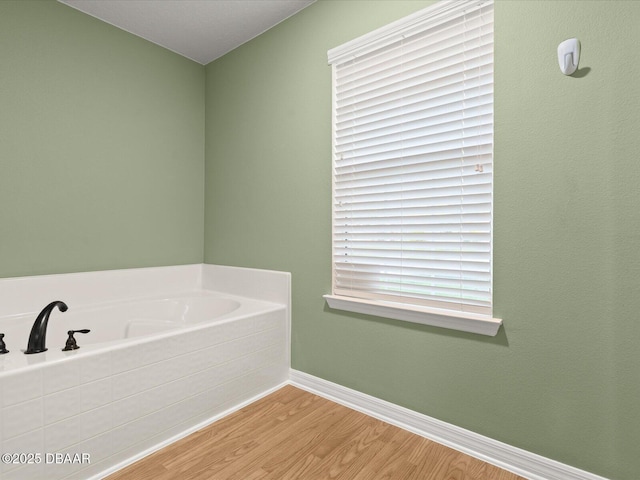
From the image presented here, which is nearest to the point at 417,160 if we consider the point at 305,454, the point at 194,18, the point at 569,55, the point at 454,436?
the point at 569,55

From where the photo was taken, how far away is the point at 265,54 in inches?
97.3

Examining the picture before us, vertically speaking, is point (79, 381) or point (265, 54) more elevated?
point (265, 54)

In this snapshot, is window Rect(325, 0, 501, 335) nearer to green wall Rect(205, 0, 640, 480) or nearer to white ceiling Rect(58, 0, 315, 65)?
green wall Rect(205, 0, 640, 480)

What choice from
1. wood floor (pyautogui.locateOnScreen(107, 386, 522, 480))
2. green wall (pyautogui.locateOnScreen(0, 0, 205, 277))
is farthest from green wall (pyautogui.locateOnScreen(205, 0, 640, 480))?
green wall (pyautogui.locateOnScreen(0, 0, 205, 277))

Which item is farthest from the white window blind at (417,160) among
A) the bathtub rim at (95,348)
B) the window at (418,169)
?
the bathtub rim at (95,348)

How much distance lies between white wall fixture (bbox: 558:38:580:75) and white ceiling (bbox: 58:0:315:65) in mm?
1520

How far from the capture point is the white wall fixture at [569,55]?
129 centimetres

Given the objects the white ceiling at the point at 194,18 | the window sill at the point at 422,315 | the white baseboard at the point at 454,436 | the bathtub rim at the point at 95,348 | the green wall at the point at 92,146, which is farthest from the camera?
the white ceiling at the point at 194,18

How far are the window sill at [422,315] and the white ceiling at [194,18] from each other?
A: 192 centimetres

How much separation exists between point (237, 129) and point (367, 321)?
5.90 feet

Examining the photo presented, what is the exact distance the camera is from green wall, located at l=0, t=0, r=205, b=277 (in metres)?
2.00

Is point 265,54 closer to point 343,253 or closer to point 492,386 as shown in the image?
point 343,253

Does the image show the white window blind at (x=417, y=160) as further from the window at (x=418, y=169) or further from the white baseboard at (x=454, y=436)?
the white baseboard at (x=454, y=436)

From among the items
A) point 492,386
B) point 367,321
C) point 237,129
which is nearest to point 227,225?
point 237,129
